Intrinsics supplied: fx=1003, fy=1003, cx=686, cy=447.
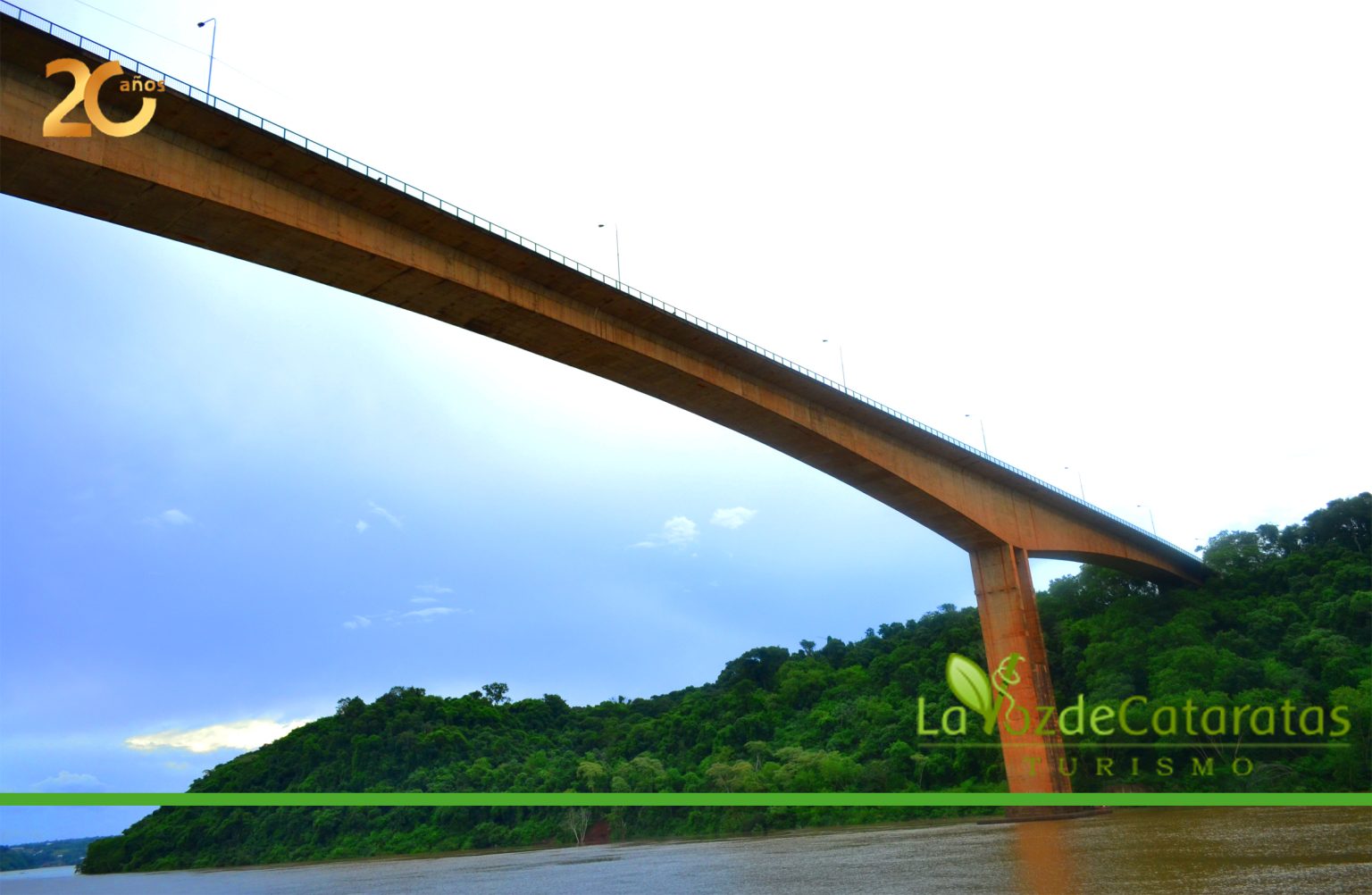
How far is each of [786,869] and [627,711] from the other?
148 feet

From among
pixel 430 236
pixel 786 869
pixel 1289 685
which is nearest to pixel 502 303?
pixel 430 236

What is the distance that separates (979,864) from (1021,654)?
57.9ft

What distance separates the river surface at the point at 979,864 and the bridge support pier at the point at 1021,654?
8.35ft

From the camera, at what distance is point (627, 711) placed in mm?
64438

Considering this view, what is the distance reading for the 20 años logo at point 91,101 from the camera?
603 inches

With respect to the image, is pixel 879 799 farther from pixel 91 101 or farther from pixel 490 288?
pixel 91 101

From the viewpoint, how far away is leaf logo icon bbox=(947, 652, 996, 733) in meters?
37.8

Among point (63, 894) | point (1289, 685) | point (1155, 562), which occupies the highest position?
point (1155, 562)

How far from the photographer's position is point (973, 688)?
42.6m

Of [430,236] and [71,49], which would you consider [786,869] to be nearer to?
[430,236]

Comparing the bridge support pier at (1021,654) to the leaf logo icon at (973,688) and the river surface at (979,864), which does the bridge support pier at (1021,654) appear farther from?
the river surface at (979,864)

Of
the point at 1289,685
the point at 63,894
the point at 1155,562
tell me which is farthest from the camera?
the point at 1155,562

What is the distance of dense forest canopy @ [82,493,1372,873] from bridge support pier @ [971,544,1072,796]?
5967 mm
